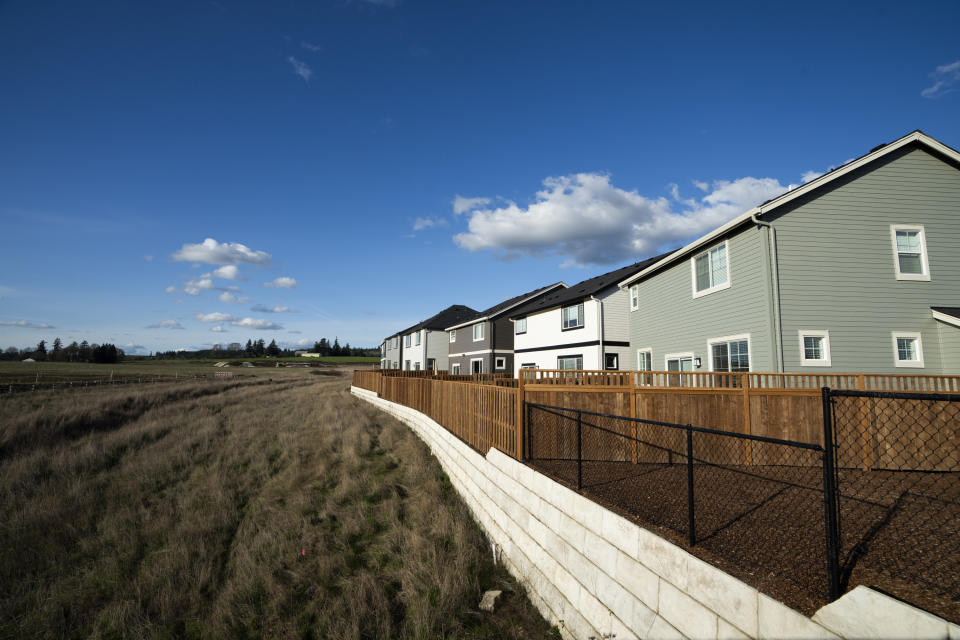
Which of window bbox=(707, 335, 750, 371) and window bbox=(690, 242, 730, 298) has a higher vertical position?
window bbox=(690, 242, 730, 298)

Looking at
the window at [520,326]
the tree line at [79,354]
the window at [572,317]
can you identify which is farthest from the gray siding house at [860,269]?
the tree line at [79,354]

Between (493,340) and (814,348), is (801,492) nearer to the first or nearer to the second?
(814,348)

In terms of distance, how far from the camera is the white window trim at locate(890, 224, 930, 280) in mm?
A: 12117

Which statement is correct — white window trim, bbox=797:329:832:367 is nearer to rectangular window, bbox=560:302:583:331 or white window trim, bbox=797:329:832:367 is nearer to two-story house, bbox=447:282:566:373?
rectangular window, bbox=560:302:583:331

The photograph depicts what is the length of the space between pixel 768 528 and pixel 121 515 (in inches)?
493

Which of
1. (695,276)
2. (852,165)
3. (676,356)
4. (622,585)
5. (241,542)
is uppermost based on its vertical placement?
(852,165)

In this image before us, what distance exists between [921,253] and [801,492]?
34.7 feet

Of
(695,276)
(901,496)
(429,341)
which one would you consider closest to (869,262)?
(695,276)

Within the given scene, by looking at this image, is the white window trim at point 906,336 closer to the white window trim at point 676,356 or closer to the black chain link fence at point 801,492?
the black chain link fence at point 801,492

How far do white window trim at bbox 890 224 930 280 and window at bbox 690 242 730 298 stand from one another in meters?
4.12

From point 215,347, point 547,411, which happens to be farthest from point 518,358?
point 215,347

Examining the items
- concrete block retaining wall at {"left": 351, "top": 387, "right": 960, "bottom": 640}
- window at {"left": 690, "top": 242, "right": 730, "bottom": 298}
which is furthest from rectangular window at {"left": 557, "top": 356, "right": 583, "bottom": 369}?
concrete block retaining wall at {"left": 351, "top": 387, "right": 960, "bottom": 640}

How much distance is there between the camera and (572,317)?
25125 millimetres

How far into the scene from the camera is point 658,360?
1777 centimetres
